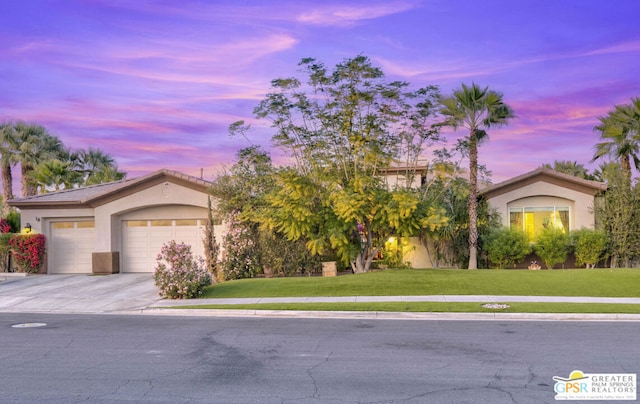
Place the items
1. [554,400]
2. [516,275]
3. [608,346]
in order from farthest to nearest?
[516,275]
[608,346]
[554,400]

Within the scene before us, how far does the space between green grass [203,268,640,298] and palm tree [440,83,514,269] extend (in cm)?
392

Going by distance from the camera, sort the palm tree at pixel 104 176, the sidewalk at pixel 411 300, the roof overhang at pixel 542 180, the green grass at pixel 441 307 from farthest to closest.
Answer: the palm tree at pixel 104 176, the roof overhang at pixel 542 180, the sidewalk at pixel 411 300, the green grass at pixel 441 307

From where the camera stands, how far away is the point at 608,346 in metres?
9.91

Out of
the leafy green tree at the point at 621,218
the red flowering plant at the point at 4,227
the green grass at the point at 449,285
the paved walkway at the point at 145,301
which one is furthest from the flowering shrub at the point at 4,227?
the leafy green tree at the point at 621,218

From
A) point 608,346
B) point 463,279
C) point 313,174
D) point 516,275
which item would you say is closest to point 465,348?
point 608,346

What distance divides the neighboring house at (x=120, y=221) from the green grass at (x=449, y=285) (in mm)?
5904

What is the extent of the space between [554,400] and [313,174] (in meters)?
15.1

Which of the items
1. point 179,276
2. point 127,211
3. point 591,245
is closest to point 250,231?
point 179,276

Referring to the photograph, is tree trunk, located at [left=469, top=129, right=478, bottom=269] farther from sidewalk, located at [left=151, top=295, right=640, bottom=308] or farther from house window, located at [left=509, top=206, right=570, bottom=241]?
sidewalk, located at [left=151, top=295, right=640, bottom=308]

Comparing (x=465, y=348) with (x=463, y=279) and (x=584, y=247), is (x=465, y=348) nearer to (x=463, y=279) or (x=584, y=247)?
(x=463, y=279)

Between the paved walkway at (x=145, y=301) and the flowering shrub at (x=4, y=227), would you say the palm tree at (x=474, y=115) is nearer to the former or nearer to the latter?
the paved walkway at (x=145, y=301)

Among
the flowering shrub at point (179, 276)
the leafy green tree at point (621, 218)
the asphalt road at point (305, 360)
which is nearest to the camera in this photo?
the asphalt road at point (305, 360)

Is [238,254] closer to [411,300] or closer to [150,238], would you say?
[150,238]

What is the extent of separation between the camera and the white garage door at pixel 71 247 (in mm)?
25203
